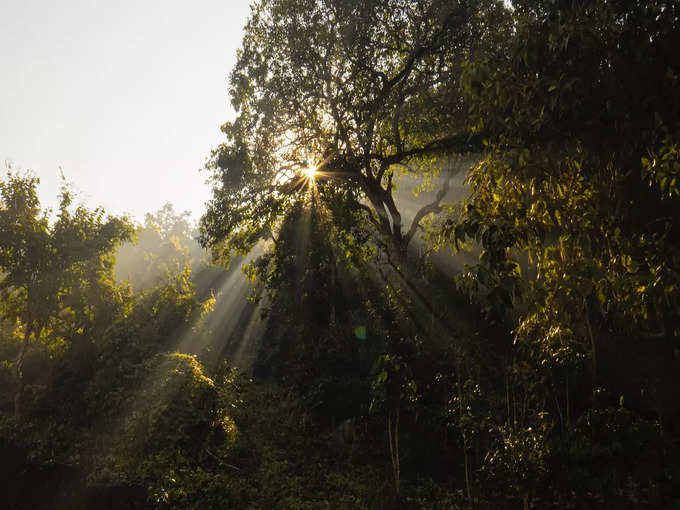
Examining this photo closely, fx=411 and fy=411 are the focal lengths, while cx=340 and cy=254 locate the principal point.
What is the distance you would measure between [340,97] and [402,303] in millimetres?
6502

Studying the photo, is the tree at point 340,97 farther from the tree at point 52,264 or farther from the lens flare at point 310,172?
the tree at point 52,264

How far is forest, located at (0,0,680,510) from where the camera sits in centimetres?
313

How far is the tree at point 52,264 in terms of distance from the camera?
1117 cm

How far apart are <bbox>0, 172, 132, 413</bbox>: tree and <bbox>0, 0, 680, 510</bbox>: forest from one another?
64 mm

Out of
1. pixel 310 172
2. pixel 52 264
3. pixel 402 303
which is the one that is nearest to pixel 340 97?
pixel 310 172

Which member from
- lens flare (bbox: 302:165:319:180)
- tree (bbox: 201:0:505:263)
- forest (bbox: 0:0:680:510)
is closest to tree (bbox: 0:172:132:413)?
forest (bbox: 0:0:680:510)

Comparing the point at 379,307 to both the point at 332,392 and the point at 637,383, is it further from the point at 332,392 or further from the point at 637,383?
the point at 637,383

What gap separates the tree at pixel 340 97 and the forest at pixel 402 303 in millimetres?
82

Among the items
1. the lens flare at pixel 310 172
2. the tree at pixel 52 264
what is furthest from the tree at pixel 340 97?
the tree at pixel 52 264

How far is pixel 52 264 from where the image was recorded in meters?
11.5

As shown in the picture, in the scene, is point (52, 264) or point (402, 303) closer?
point (52, 264)

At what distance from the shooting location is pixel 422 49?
11.9 m

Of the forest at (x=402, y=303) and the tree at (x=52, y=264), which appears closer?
the forest at (x=402, y=303)

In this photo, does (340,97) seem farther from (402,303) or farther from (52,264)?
(52,264)
